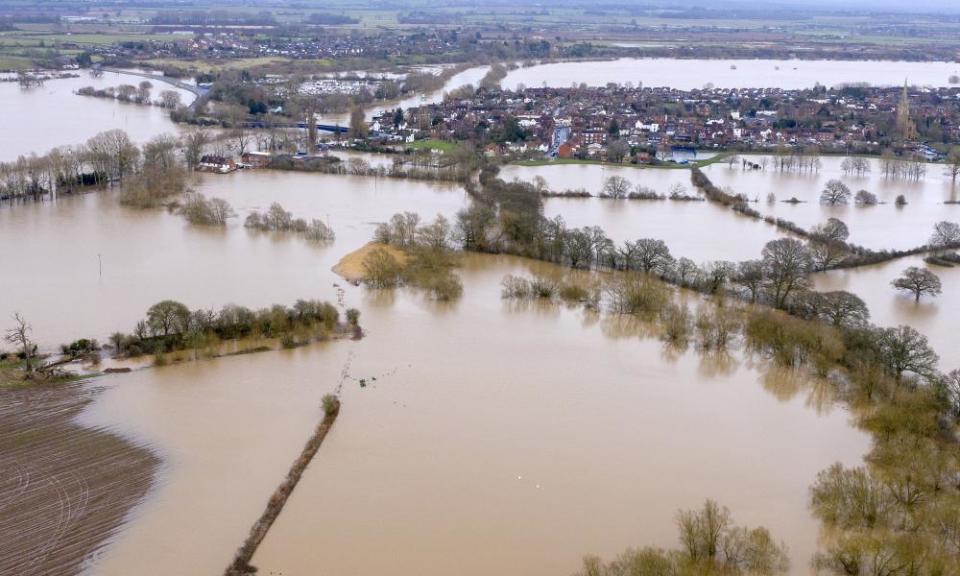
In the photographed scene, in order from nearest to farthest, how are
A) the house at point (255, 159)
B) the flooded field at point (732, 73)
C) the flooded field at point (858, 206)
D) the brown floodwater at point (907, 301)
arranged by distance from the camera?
the brown floodwater at point (907, 301), the flooded field at point (858, 206), the house at point (255, 159), the flooded field at point (732, 73)

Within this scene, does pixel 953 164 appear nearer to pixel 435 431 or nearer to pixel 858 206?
pixel 858 206

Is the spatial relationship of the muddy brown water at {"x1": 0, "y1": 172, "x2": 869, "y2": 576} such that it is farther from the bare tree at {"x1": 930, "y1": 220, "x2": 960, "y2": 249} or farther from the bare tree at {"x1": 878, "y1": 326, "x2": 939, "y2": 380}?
the bare tree at {"x1": 930, "y1": 220, "x2": 960, "y2": 249}

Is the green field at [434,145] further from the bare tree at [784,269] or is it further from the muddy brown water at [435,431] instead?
the bare tree at [784,269]

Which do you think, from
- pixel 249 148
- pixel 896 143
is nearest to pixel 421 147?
pixel 249 148

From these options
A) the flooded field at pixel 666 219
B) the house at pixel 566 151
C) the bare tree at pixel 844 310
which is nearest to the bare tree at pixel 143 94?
the house at pixel 566 151

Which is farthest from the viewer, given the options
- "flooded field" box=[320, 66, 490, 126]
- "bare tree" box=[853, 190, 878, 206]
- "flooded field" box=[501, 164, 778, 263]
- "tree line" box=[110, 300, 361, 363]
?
"flooded field" box=[320, 66, 490, 126]

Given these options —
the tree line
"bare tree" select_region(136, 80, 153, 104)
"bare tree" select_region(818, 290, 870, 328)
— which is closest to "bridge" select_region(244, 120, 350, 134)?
"bare tree" select_region(136, 80, 153, 104)

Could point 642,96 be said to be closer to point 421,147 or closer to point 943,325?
point 421,147
